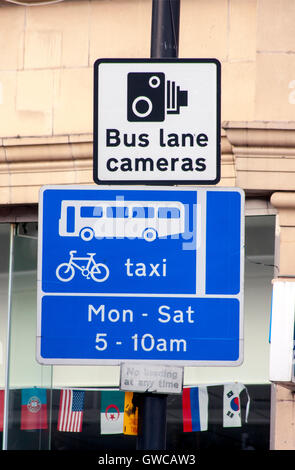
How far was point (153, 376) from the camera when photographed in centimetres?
448

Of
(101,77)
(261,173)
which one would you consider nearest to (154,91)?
(101,77)

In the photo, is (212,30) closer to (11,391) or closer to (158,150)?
(11,391)

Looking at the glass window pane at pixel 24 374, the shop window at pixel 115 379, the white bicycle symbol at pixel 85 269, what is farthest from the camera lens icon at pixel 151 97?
the glass window pane at pixel 24 374

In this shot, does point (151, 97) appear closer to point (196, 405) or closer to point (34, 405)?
point (196, 405)

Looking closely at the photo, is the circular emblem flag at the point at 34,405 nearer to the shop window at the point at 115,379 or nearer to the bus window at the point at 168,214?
the shop window at the point at 115,379

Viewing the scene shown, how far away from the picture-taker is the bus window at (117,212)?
4586mm

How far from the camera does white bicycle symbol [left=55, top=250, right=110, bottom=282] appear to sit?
4.54m

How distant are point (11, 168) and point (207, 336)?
6.57 meters

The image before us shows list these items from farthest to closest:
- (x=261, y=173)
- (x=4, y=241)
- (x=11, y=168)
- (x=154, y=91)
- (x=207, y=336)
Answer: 1. (x=4, y=241)
2. (x=11, y=168)
3. (x=261, y=173)
4. (x=154, y=91)
5. (x=207, y=336)

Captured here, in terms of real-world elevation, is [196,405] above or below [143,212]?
below

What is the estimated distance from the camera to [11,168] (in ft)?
35.0

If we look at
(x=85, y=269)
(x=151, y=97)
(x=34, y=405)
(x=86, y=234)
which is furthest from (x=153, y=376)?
(x=34, y=405)

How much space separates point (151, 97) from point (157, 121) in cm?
13

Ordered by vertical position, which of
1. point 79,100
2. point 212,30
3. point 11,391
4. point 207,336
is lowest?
point 11,391
